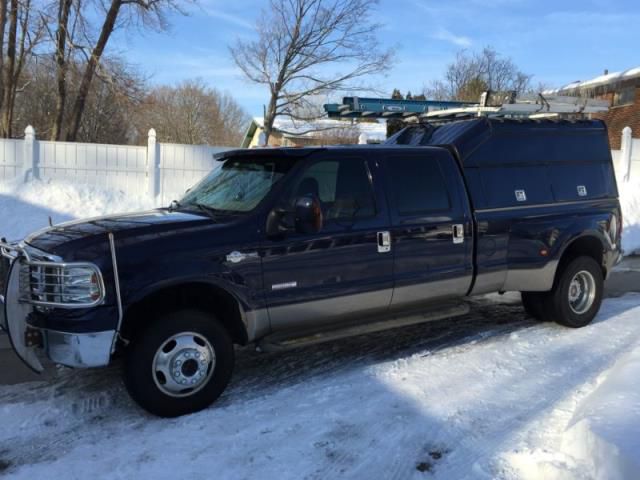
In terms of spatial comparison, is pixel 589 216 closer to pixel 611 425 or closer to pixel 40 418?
pixel 611 425

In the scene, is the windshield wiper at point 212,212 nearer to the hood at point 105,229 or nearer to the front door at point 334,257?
the hood at point 105,229

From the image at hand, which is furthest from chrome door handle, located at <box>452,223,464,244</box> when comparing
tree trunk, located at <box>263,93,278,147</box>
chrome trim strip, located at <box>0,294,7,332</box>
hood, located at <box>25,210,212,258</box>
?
tree trunk, located at <box>263,93,278,147</box>

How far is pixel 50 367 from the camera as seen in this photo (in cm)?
513

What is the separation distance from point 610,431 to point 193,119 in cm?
5029

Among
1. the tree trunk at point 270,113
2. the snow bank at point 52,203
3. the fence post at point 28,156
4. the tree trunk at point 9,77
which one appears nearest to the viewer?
the snow bank at point 52,203

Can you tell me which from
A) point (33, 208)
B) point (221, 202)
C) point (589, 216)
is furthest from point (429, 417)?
point (33, 208)

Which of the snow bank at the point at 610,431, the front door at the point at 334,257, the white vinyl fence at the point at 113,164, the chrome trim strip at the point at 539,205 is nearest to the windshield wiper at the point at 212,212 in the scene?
the front door at the point at 334,257

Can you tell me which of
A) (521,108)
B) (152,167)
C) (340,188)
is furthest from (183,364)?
(152,167)

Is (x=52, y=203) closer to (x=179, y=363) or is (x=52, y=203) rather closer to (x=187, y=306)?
(x=187, y=306)

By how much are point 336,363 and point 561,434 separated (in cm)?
201

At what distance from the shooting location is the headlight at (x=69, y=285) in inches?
149

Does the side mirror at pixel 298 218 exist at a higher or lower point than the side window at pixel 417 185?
lower

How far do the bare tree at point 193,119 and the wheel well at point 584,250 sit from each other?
4203 centimetres

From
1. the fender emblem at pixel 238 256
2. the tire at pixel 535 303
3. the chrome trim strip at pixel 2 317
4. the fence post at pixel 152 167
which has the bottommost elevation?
the tire at pixel 535 303
